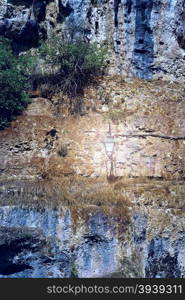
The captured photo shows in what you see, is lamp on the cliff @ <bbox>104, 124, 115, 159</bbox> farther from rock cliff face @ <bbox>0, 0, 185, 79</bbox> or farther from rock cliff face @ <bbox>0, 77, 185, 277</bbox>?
rock cliff face @ <bbox>0, 0, 185, 79</bbox>

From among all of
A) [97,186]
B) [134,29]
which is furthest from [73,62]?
[97,186]

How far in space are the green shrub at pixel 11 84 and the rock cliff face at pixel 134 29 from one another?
134cm

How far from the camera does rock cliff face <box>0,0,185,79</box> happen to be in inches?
661

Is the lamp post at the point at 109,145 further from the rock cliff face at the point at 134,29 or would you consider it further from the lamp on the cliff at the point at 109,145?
the rock cliff face at the point at 134,29

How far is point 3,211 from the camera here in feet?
43.4


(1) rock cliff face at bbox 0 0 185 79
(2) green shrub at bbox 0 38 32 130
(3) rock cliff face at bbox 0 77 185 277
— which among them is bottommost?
(3) rock cliff face at bbox 0 77 185 277

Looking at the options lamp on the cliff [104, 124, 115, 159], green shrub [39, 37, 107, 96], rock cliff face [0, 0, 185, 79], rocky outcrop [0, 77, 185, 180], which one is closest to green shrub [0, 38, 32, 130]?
rocky outcrop [0, 77, 185, 180]

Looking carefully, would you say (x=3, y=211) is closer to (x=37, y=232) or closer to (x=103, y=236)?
(x=37, y=232)

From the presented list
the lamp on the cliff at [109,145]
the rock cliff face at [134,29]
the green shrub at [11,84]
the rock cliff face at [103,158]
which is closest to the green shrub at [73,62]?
the rock cliff face at [103,158]

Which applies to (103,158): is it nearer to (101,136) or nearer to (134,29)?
(101,136)

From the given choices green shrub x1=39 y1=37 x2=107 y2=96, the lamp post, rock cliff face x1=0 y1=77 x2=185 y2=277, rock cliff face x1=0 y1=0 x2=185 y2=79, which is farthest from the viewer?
rock cliff face x1=0 y1=0 x2=185 y2=79

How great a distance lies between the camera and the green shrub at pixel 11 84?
15.8 m

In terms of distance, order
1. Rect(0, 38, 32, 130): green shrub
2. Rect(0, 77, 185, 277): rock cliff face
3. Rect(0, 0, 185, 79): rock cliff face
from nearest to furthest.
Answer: Rect(0, 77, 185, 277): rock cliff face → Rect(0, 38, 32, 130): green shrub → Rect(0, 0, 185, 79): rock cliff face

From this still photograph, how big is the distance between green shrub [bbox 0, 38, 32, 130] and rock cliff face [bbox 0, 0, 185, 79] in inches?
52.6
